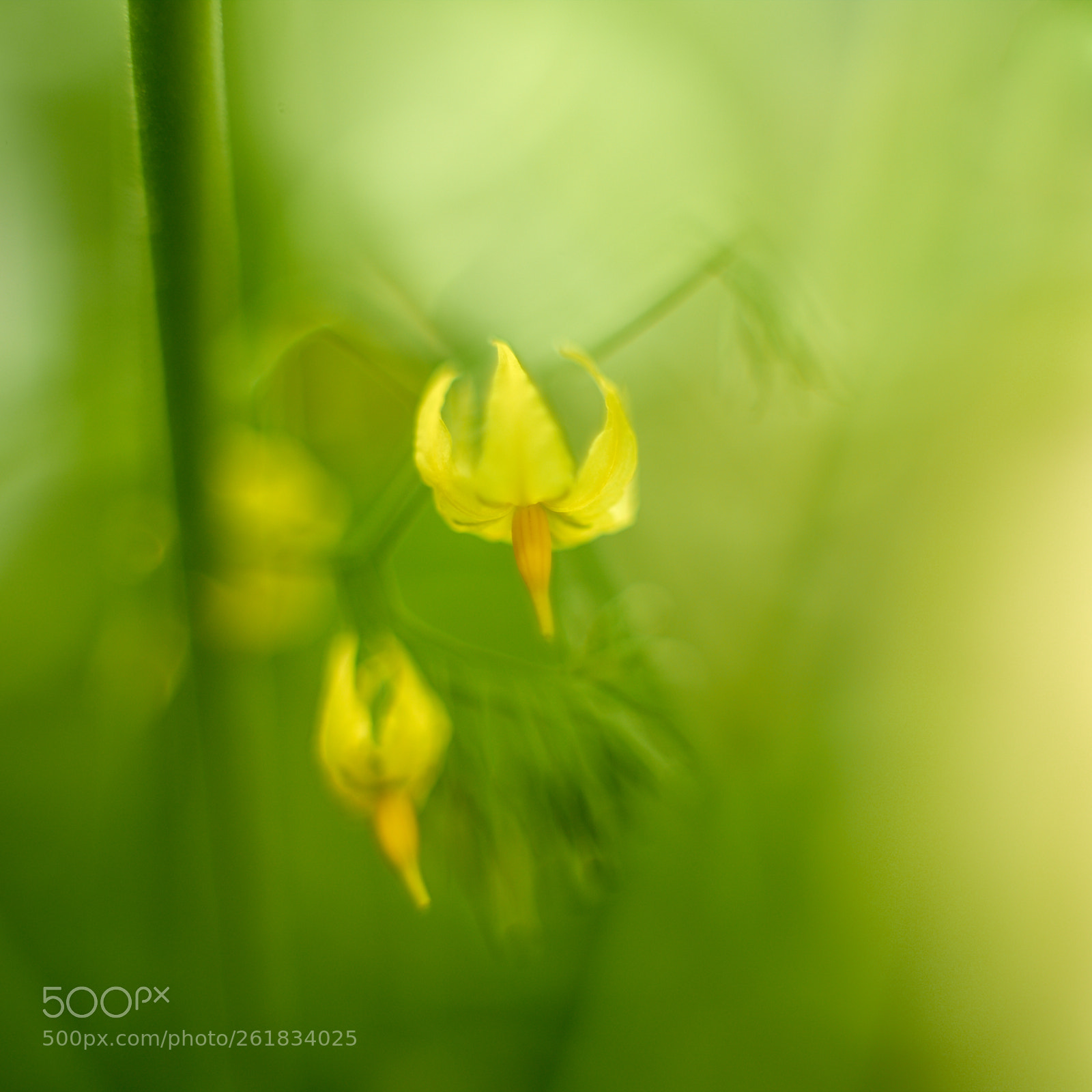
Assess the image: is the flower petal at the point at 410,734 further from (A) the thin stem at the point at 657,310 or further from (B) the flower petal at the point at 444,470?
(A) the thin stem at the point at 657,310

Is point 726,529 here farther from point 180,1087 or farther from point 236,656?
point 180,1087

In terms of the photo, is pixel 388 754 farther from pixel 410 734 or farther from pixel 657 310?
pixel 657 310

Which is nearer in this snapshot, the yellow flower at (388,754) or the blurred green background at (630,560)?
the yellow flower at (388,754)

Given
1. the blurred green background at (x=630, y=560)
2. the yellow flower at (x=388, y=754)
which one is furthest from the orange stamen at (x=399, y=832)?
the blurred green background at (x=630, y=560)

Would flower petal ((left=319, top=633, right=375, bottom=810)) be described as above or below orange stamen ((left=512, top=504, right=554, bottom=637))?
below

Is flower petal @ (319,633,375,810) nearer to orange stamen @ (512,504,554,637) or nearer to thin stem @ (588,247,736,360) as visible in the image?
orange stamen @ (512,504,554,637)

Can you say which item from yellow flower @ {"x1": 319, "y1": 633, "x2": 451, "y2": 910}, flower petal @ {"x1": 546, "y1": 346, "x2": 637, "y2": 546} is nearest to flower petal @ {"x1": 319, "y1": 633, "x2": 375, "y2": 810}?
yellow flower @ {"x1": 319, "y1": 633, "x2": 451, "y2": 910}
